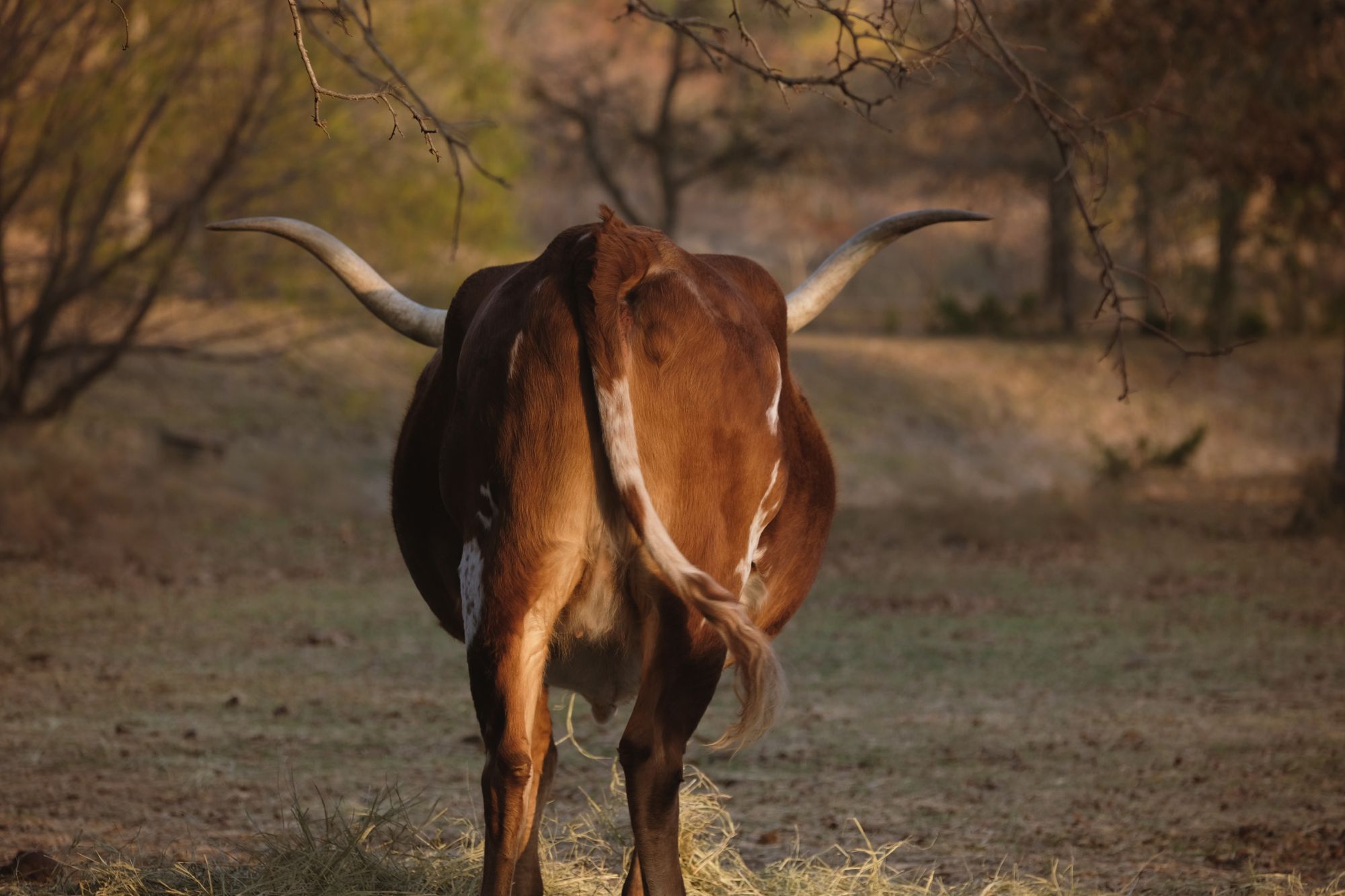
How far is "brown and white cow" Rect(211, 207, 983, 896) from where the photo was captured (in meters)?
2.89

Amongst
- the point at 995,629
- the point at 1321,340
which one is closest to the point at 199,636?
the point at 995,629

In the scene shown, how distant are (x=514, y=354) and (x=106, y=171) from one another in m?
10.7

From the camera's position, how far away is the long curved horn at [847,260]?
4027mm

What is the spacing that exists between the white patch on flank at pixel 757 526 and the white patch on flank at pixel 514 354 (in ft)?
2.17

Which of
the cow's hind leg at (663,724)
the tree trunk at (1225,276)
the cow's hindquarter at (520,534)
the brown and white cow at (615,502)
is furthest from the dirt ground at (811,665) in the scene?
the tree trunk at (1225,276)

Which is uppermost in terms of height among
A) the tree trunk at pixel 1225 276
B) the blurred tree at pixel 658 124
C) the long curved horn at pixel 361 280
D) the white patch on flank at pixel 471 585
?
the blurred tree at pixel 658 124

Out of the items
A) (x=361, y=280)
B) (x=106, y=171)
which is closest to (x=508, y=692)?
(x=361, y=280)

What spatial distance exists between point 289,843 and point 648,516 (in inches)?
73.1

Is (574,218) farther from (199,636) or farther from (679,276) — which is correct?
(679,276)

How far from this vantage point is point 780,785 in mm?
5371

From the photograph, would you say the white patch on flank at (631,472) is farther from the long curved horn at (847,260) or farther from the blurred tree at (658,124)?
the blurred tree at (658,124)

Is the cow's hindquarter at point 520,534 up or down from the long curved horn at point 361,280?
down

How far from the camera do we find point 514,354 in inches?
118

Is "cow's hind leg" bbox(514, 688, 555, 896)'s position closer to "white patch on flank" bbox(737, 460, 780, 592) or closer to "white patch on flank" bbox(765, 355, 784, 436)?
"white patch on flank" bbox(737, 460, 780, 592)
